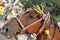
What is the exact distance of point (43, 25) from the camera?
3.08 meters

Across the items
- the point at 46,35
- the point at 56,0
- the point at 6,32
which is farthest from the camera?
the point at 56,0

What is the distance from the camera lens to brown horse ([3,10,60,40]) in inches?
116

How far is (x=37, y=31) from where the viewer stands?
3109 millimetres

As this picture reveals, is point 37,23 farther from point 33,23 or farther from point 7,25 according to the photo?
point 7,25

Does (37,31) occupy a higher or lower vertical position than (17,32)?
lower

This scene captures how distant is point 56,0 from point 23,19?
4.45 m

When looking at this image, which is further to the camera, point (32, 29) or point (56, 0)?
point (56, 0)

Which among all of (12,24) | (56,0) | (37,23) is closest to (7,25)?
(12,24)

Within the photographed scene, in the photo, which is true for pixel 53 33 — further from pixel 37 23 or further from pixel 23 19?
pixel 23 19

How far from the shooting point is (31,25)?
3.03 meters

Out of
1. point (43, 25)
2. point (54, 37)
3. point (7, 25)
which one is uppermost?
point (7, 25)

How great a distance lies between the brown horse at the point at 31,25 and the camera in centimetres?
295

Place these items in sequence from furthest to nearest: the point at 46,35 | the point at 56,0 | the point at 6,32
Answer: the point at 56,0 → the point at 46,35 → the point at 6,32

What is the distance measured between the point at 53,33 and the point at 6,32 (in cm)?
85
